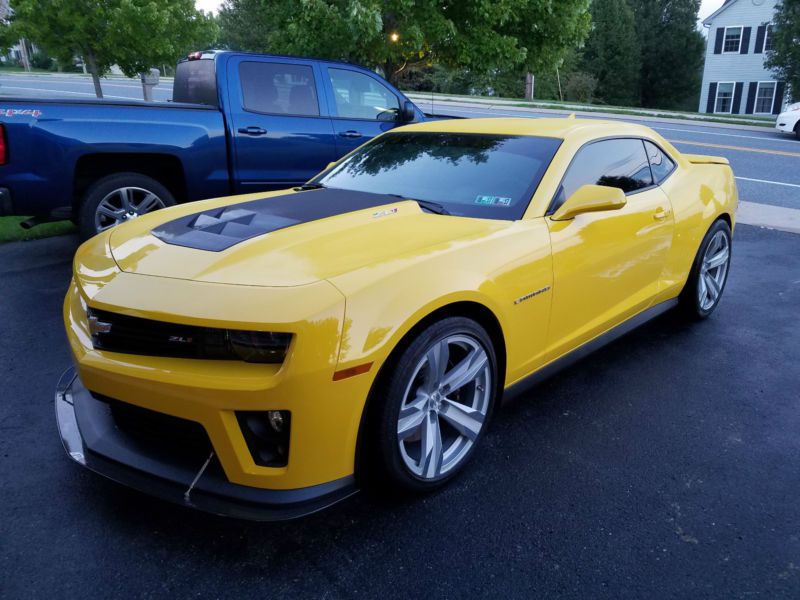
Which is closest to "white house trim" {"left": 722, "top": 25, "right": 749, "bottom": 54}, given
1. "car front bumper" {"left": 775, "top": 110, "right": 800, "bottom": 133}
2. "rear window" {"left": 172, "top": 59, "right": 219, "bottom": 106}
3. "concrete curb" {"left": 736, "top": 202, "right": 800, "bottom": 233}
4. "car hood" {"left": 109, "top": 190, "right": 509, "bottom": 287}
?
"car front bumper" {"left": 775, "top": 110, "right": 800, "bottom": 133}

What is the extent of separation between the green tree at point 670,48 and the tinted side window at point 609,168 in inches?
2239

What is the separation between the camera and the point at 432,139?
3.99m

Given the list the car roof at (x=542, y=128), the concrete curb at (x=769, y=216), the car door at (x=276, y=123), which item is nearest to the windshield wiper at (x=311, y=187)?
the car roof at (x=542, y=128)

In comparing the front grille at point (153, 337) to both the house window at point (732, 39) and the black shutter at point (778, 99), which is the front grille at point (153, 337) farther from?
the house window at point (732, 39)

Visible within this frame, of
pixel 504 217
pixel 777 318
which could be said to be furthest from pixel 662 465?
pixel 777 318

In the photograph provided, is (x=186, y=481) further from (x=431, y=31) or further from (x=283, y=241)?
(x=431, y=31)

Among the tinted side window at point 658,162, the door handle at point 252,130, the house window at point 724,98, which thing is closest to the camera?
the tinted side window at point 658,162

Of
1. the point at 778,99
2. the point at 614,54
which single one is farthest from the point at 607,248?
the point at 614,54

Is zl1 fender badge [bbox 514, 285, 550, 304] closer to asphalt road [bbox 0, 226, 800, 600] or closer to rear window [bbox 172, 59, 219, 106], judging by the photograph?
asphalt road [bbox 0, 226, 800, 600]

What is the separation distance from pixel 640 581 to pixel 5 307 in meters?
4.76

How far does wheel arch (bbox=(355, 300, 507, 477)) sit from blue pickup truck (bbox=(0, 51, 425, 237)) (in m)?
3.96

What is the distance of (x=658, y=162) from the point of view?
4.39 meters

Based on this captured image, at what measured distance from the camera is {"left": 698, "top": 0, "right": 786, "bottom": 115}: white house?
3981 cm

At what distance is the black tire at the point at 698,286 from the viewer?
181 inches
